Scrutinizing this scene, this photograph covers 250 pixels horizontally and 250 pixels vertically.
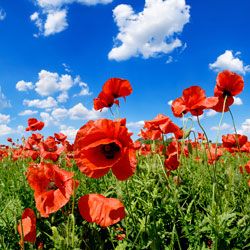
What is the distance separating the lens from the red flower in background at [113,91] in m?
2.70

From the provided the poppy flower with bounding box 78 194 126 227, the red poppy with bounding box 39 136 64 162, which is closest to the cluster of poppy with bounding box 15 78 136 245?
the poppy flower with bounding box 78 194 126 227

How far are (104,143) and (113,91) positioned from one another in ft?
3.94

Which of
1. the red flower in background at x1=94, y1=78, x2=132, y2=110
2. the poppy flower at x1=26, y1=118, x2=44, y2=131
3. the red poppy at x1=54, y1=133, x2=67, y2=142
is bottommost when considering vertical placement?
the red flower in background at x1=94, y1=78, x2=132, y2=110

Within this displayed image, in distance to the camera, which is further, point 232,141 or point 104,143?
point 232,141

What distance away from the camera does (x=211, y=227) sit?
205 centimetres

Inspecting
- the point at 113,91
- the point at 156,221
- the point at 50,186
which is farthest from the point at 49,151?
the point at 50,186

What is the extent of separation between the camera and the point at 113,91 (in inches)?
108

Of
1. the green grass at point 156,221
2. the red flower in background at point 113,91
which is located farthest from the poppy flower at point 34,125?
the red flower in background at point 113,91

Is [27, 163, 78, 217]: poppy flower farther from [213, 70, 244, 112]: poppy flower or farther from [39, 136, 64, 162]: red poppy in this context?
[39, 136, 64, 162]: red poppy

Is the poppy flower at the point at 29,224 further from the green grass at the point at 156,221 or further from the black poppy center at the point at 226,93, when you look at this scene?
the black poppy center at the point at 226,93

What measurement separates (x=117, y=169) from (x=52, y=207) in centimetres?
37

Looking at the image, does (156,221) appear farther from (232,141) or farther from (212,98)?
(232,141)

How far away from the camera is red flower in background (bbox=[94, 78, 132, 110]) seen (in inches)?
106

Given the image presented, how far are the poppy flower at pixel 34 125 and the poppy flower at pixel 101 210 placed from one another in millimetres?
3664
